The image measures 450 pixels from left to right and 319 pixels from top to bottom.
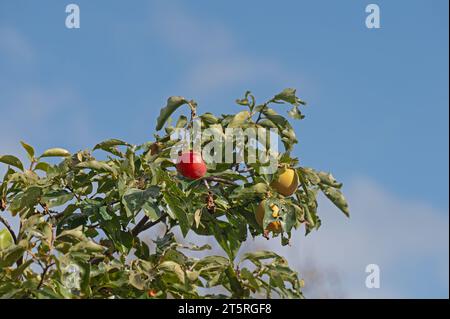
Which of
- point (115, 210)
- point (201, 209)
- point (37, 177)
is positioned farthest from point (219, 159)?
point (37, 177)

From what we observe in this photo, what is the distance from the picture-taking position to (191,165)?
14.3ft

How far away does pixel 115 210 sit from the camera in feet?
14.8

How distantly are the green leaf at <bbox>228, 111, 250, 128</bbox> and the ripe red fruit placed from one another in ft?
0.81

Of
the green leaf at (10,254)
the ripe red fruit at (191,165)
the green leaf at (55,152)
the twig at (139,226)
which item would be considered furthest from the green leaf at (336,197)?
the green leaf at (10,254)

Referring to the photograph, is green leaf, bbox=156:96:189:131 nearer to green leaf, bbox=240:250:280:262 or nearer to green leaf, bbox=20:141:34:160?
green leaf, bbox=20:141:34:160

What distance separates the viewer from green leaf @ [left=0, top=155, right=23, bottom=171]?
482cm

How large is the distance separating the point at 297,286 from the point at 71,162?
1.51 metres

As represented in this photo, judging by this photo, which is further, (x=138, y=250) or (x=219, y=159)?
(x=138, y=250)

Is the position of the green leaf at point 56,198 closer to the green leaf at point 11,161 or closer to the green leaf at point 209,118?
the green leaf at point 11,161

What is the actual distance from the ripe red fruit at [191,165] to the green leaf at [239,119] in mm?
248

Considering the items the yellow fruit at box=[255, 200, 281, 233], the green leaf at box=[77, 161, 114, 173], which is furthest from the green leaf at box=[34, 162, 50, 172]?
the yellow fruit at box=[255, 200, 281, 233]

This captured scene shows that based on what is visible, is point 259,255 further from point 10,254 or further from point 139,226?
point 10,254
